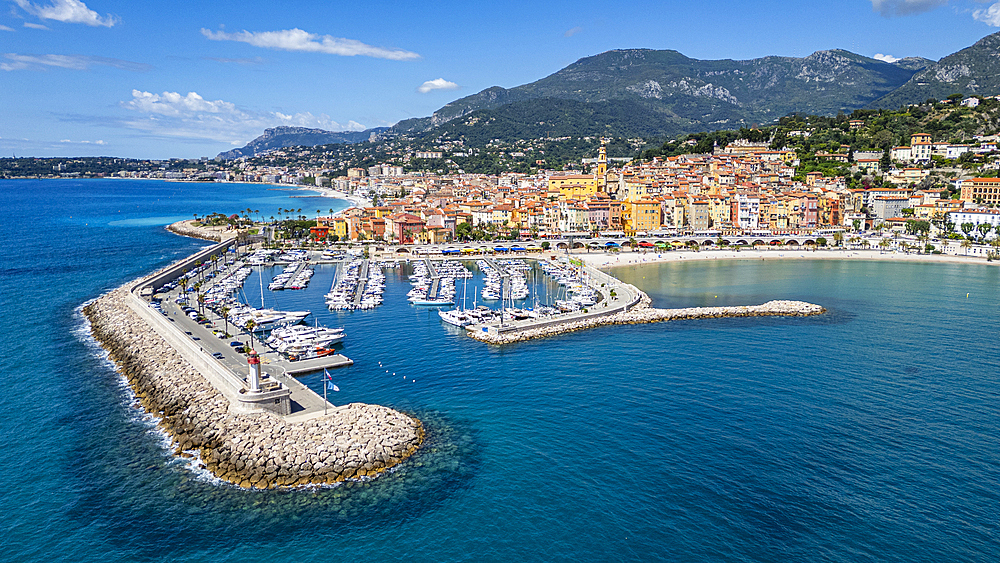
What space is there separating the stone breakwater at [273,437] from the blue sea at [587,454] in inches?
27.3

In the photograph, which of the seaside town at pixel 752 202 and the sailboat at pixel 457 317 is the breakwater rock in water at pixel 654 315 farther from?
the seaside town at pixel 752 202

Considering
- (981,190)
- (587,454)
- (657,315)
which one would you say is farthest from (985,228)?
(587,454)

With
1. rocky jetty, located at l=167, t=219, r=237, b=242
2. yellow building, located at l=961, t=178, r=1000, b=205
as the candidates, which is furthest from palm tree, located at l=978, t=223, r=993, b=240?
rocky jetty, located at l=167, t=219, r=237, b=242

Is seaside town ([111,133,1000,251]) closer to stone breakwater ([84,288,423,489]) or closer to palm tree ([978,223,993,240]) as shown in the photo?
palm tree ([978,223,993,240])

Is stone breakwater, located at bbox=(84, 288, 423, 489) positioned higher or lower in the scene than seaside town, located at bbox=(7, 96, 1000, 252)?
lower

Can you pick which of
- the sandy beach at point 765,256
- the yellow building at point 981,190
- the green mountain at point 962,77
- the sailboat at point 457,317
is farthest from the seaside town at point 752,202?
the green mountain at point 962,77

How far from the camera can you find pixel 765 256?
7056 cm

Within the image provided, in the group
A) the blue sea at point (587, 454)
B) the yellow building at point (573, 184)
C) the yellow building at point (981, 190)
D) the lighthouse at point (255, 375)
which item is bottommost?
the blue sea at point (587, 454)

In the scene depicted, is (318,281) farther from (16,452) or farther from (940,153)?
(940,153)

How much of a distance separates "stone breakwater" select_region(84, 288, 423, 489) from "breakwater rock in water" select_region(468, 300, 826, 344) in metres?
13.9

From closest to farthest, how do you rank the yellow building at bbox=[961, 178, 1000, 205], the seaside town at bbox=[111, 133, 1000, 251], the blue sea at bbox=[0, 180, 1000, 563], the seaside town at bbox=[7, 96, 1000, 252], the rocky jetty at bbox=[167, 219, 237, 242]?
the blue sea at bbox=[0, 180, 1000, 563]
the yellow building at bbox=[961, 178, 1000, 205]
the seaside town at bbox=[111, 133, 1000, 251]
the seaside town at bbox=[7, 96, 1000, 252]
the rocky jetty at bbox=[167, 219, 237, 242]

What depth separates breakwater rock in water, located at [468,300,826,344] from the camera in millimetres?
35812

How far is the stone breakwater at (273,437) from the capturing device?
18953 mm

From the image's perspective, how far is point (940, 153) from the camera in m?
96.3
